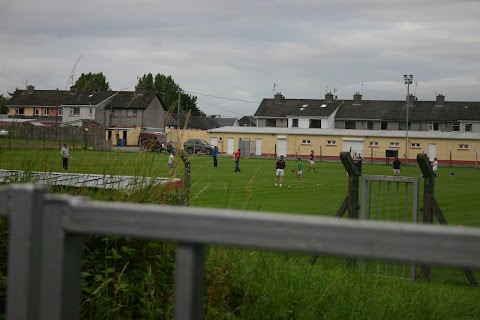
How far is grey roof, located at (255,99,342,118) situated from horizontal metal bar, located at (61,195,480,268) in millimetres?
105447

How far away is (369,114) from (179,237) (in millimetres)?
105592

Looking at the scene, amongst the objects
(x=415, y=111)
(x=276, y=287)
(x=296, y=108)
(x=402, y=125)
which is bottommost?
(x=276, y=287)

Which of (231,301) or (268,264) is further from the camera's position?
(268,264)

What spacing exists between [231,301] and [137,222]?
4.22m

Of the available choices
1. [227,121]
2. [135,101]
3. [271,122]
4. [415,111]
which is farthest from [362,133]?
[227,121]

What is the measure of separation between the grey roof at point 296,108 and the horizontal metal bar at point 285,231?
10545 centimetres

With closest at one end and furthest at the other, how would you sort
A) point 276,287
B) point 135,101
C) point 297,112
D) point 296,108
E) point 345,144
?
point 276,287
point 345,144
point 135,101
point 297,112
point 296,108

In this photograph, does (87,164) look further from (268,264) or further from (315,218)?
(315,218)

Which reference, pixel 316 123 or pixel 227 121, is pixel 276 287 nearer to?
pixel 316 123

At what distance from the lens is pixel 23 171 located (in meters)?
6.93

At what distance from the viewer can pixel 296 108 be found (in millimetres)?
110875

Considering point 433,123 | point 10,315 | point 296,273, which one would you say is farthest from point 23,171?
point 433,123

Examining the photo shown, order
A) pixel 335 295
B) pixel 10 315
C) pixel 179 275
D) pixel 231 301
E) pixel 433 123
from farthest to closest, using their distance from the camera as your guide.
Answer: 1. pixel 433 123
2. pixel 335 295
3. pixel 231 301
4. pixel 10 315
5. pixel 179 275

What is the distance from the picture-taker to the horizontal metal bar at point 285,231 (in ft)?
6.14
